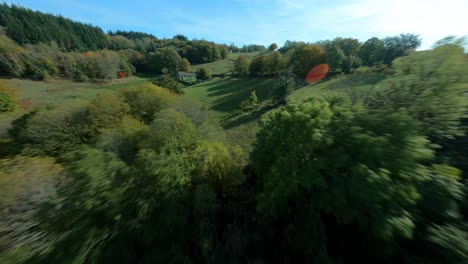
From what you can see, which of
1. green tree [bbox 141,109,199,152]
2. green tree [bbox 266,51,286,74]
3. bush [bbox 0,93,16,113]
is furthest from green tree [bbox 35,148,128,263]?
green tree [bbox 266,51,286,74]

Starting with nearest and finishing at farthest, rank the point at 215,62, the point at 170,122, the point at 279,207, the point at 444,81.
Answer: the point at 444,81, the point at 279,207, the point at 170,122, the point at 215,62

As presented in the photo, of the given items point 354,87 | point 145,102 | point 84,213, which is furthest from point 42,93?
point 354,87

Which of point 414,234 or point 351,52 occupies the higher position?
point 351,52

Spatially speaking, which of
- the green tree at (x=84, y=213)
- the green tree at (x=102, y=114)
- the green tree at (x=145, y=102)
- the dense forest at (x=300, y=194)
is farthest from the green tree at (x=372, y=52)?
the green tree at (x=84, y=213)

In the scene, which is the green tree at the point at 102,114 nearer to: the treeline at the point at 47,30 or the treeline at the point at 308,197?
the treeline at the point at 308,197

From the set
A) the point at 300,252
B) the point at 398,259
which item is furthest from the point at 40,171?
the point at 398,259

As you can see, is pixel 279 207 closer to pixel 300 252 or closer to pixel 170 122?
pixel 300 252
